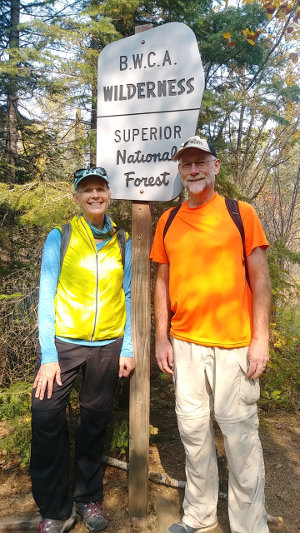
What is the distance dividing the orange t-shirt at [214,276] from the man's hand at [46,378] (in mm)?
858

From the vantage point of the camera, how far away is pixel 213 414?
2.55 metres

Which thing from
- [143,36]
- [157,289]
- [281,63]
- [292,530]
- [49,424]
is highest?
[281,63]

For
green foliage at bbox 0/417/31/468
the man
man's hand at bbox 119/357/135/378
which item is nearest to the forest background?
green foliage at bbox 0/417/31/468

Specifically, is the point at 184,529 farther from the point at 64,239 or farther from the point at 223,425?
the point at 64,239

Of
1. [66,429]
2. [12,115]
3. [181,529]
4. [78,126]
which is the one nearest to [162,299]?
[66,429]

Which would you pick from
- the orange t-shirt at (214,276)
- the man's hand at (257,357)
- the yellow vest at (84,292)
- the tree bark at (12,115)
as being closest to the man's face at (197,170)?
the orange t-shirt at (214,276)

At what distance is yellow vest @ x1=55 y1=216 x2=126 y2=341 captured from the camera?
101 inches

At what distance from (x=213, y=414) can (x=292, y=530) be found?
1.15 m

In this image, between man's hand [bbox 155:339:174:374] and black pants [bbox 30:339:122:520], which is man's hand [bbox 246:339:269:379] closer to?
man's hand [bbox 155:339:174:374]

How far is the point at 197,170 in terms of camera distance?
2436 mm

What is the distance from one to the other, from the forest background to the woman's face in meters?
1.21

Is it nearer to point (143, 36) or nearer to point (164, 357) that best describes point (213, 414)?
point (164, 357)

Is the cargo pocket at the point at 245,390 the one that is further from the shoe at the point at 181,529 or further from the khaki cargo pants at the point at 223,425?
the shoe at the point at 181,529

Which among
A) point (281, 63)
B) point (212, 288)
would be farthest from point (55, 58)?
point (281, 63)
